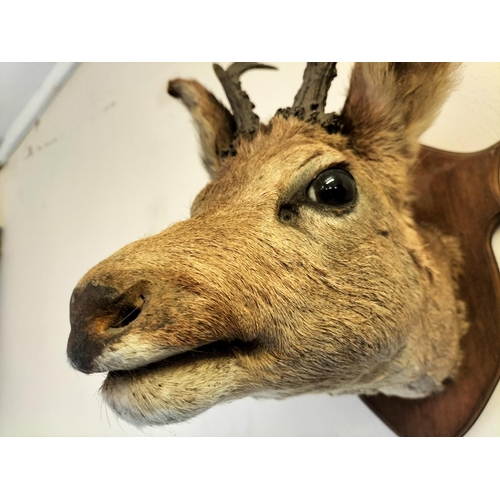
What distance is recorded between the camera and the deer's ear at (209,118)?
1088 millimetres

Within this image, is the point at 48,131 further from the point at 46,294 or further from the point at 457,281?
the point at 457,281

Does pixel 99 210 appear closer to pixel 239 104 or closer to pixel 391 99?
pixel 239 104

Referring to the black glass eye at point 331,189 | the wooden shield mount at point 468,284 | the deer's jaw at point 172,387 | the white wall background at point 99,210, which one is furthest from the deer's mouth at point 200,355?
the wooden shield mount at point 468,284

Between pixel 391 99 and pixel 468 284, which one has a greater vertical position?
pixel 391 99

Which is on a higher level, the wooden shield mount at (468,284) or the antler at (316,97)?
the antler at (316,97)

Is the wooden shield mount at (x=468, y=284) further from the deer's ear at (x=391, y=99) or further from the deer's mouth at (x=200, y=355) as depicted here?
the deer's mouth at (x=200, y=355)

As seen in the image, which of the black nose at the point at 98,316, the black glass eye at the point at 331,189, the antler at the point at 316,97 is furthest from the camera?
the antler at the point at 316,97

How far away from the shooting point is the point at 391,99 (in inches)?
37.4

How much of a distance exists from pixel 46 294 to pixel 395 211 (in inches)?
40.4

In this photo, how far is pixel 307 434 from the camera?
1.21 meters

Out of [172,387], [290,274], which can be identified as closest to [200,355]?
[172,387]

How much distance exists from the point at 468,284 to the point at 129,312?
823 mm
